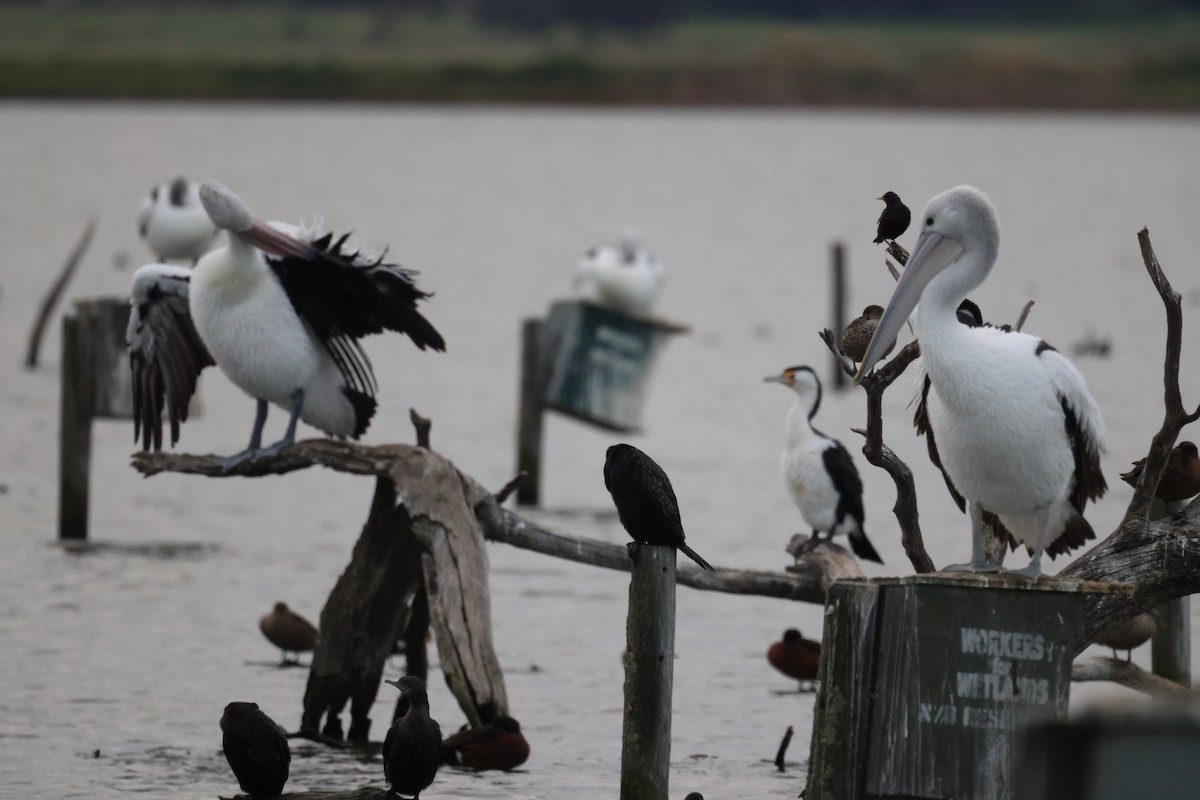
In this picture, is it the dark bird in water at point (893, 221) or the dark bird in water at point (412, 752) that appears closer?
the dark bird in water at point (893, 221)

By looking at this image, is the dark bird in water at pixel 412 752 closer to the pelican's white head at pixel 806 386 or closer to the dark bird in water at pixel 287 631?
the dark bird in water at pixel 287 631

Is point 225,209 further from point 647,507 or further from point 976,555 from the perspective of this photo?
point 976,555

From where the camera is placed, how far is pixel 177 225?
1470 centimetres

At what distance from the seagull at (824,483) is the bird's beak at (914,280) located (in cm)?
313

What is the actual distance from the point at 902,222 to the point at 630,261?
31.5 feet

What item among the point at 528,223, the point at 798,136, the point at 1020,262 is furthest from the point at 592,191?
the point at 798,136

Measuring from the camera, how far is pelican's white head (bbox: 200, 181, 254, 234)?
→ 8.45 m

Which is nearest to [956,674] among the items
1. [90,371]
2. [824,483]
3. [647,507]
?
[647,507]

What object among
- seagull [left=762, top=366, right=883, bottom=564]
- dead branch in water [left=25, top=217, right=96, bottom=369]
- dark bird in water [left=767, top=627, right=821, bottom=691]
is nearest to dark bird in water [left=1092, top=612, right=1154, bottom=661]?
seagull [left=762, top=366, right=883, bottom=564]

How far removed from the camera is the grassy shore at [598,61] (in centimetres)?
7669

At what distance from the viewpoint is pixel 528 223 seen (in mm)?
47906

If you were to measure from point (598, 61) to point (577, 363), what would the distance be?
68.3 m

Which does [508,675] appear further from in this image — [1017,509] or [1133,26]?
[1133,26]

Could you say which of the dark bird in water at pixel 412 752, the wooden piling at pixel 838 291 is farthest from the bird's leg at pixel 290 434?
the wooden piling at pixel 838 291
